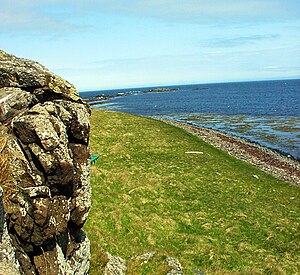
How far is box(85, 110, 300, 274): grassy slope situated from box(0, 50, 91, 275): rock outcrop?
4293mm

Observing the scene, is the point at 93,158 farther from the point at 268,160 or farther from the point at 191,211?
the point at 268,160

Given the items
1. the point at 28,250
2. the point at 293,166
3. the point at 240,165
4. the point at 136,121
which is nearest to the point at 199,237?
the point at 28,250

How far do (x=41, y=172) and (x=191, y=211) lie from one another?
21.2 m

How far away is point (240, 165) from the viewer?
49.4 m

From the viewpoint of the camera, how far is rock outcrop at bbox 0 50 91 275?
11672 millimetres

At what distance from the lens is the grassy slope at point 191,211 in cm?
2381

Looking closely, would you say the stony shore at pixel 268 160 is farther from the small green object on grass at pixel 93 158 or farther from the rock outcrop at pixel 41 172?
the rock outcrop at pixel 41 172

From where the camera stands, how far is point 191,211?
3117cm

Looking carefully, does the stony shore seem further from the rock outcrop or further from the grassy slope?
the rock outcrop

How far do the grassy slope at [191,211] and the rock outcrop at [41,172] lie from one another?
14.1ft

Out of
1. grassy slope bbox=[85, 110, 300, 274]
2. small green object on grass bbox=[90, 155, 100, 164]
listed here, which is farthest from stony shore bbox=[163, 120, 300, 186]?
small green object on grass bbox=[90, 155, 100, 164]

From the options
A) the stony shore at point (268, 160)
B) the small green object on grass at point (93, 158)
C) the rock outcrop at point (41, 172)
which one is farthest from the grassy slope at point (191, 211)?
the stony shore at point (268, 160)

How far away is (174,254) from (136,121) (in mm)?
44879

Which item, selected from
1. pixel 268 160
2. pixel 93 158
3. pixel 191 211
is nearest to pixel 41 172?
pixel 191 211
